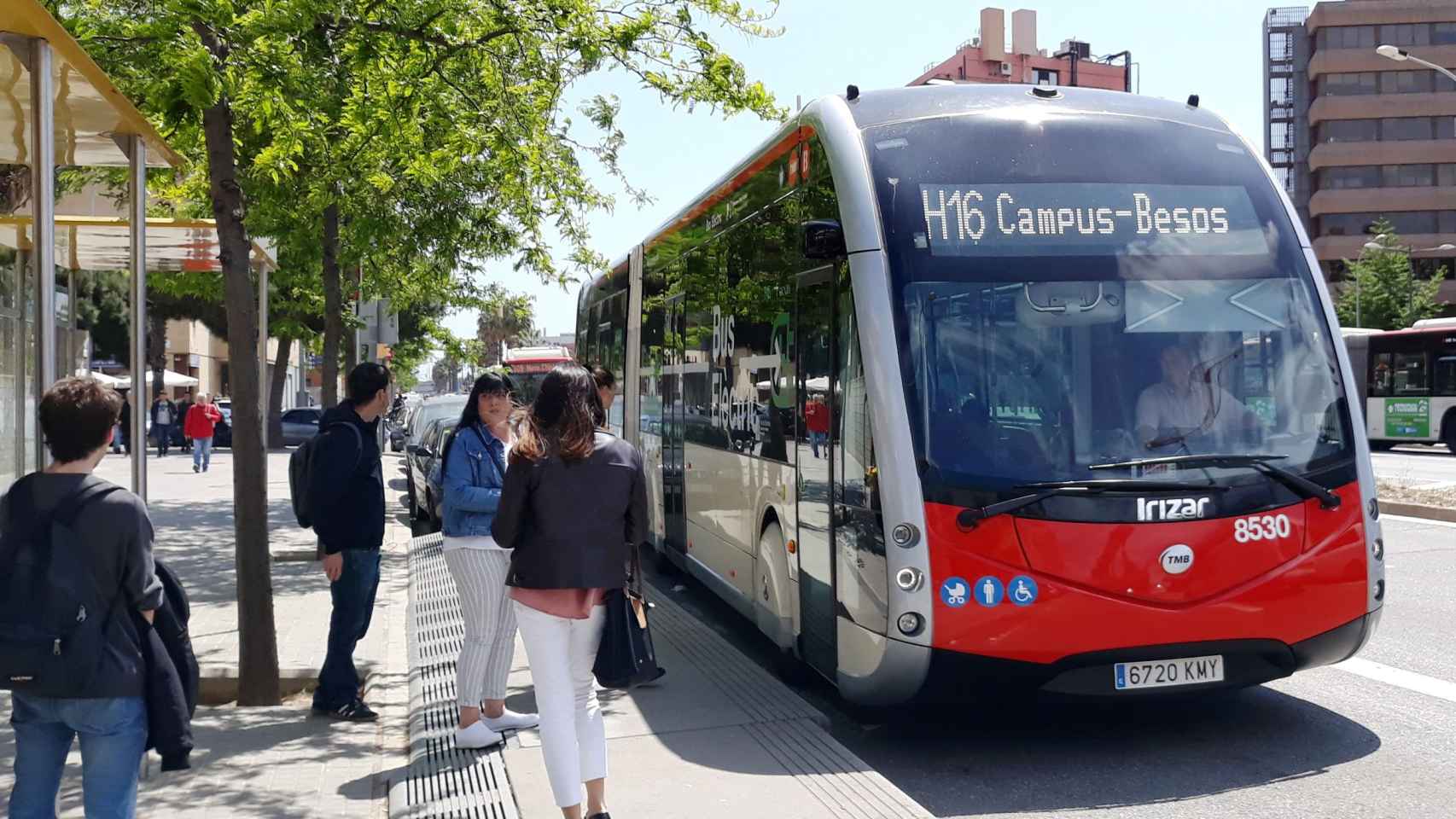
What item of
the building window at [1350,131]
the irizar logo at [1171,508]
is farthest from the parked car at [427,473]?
the building window at [1350,131]

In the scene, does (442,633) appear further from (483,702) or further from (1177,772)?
(1177,772)

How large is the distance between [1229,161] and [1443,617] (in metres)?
4.42

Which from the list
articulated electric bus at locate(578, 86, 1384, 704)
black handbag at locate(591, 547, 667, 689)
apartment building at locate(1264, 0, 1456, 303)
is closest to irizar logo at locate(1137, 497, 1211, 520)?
articulated electric bus at locate(578, 86, 1384, 704)

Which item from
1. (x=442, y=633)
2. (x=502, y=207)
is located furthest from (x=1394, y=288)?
(x=442, y=633)

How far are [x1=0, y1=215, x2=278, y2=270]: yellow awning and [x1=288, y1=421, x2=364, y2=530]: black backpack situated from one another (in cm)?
237

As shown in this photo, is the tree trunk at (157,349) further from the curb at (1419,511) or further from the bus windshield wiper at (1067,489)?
the bus windshield wiper at (1067,489)

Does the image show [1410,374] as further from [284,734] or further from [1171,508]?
[284,734]

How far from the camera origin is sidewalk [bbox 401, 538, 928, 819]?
561 cm

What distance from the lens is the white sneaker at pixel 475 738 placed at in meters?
6.54

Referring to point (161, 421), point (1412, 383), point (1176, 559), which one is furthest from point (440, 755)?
point (161, 421)

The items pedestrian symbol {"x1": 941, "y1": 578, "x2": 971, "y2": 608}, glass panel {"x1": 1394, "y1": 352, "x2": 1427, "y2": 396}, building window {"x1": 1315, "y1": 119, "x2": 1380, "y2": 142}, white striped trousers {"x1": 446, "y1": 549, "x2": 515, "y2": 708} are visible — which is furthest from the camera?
building window {"x1": 1315, "y1": 119, "x2": 1380, "y2": 142}

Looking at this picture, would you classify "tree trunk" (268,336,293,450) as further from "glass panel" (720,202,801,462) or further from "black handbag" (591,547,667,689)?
"black handbag" (591,547,667,689)

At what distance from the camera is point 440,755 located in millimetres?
6527

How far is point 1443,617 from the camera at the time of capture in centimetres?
973
